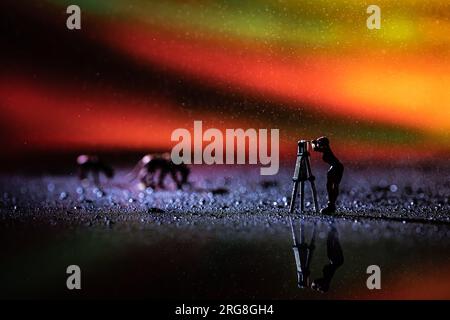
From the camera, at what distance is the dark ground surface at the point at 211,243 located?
3.36 meters

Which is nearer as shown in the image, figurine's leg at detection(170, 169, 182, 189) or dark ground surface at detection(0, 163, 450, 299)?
dark ground surface at detection(0, 163, 450, 299)

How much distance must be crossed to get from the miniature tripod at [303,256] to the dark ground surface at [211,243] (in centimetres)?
5

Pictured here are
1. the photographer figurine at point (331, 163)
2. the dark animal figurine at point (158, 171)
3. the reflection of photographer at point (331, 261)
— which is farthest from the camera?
the dark animal figurine at point (158, 171)

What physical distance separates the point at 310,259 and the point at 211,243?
2.73 ft


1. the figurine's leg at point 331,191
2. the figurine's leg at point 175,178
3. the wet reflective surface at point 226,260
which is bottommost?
the wet reflective surface at point 226,260

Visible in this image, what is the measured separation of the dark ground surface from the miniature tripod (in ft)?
0.16

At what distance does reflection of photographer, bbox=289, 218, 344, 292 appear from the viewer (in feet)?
10.8

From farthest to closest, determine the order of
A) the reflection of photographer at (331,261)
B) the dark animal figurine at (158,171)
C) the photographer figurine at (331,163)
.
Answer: the dark animal figurine at (158,171) → the photographer figurine at (331,163) → the reflection of photographer at (331,261)

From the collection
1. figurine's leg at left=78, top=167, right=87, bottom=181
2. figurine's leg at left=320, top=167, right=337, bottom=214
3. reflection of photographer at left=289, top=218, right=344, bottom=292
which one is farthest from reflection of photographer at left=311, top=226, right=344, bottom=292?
figurine's leg at left=78, top=167, right=87, bottom=181

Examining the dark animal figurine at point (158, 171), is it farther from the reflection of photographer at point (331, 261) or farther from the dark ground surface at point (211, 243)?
the reflection of photographer at point (331, 261)

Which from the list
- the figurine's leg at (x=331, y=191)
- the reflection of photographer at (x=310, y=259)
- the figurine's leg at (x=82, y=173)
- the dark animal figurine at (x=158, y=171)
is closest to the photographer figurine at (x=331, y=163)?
the figurine's leg at (x=331, y=191)

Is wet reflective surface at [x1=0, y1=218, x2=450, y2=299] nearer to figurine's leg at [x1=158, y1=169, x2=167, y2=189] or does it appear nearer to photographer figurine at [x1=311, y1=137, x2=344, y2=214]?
photographer figurine at [x1=311, y1=137, x2=344, y2=214]

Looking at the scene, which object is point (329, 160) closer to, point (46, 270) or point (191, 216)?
point (191, 216)

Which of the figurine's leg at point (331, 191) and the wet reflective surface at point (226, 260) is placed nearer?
the wet reflective surface at point (226, 260)
